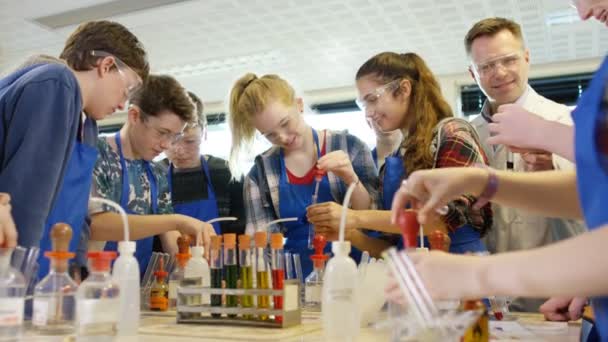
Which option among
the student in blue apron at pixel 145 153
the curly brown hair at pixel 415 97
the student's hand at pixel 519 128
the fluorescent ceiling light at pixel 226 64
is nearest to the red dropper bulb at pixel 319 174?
the curly brown hair at pixel 415 97

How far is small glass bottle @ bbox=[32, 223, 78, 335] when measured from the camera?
1175 millimetres

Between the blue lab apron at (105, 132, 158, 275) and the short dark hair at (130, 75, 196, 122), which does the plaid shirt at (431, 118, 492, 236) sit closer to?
the short dark hair at (130, 75, 196, 122)

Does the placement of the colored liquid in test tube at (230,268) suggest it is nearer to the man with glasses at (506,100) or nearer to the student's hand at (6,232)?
the student's hand at (6,232)

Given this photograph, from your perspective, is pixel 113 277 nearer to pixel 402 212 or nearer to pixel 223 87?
pixel 402 212

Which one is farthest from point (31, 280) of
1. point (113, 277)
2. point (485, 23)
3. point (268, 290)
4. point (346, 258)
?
point (485, 23)

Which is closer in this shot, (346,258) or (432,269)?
(432,269)

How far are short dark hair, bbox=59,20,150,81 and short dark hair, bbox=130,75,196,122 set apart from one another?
0.48 meters

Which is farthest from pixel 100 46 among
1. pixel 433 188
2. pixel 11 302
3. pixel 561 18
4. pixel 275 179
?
pixel 561 18

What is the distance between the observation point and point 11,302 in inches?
42.5

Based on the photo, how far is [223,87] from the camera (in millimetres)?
7059

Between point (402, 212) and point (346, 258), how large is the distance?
30cm

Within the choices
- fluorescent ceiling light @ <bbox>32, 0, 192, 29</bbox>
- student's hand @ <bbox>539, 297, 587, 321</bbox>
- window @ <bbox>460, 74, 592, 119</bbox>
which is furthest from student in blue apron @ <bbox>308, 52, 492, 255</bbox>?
window @ <bbox>460, 74, 592, 119</bbox>

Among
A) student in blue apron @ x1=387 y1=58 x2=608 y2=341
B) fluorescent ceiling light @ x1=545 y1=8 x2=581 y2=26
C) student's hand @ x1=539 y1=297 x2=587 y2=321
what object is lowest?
student's hand @ x1=539 y1=297 x2=587 y2=321

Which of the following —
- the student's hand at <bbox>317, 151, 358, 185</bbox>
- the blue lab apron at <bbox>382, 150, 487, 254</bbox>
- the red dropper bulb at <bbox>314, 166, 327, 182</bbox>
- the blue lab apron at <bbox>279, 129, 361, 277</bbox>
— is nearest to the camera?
the blue lab apron at <bbox>382, 150, 487, 254</bbox>
